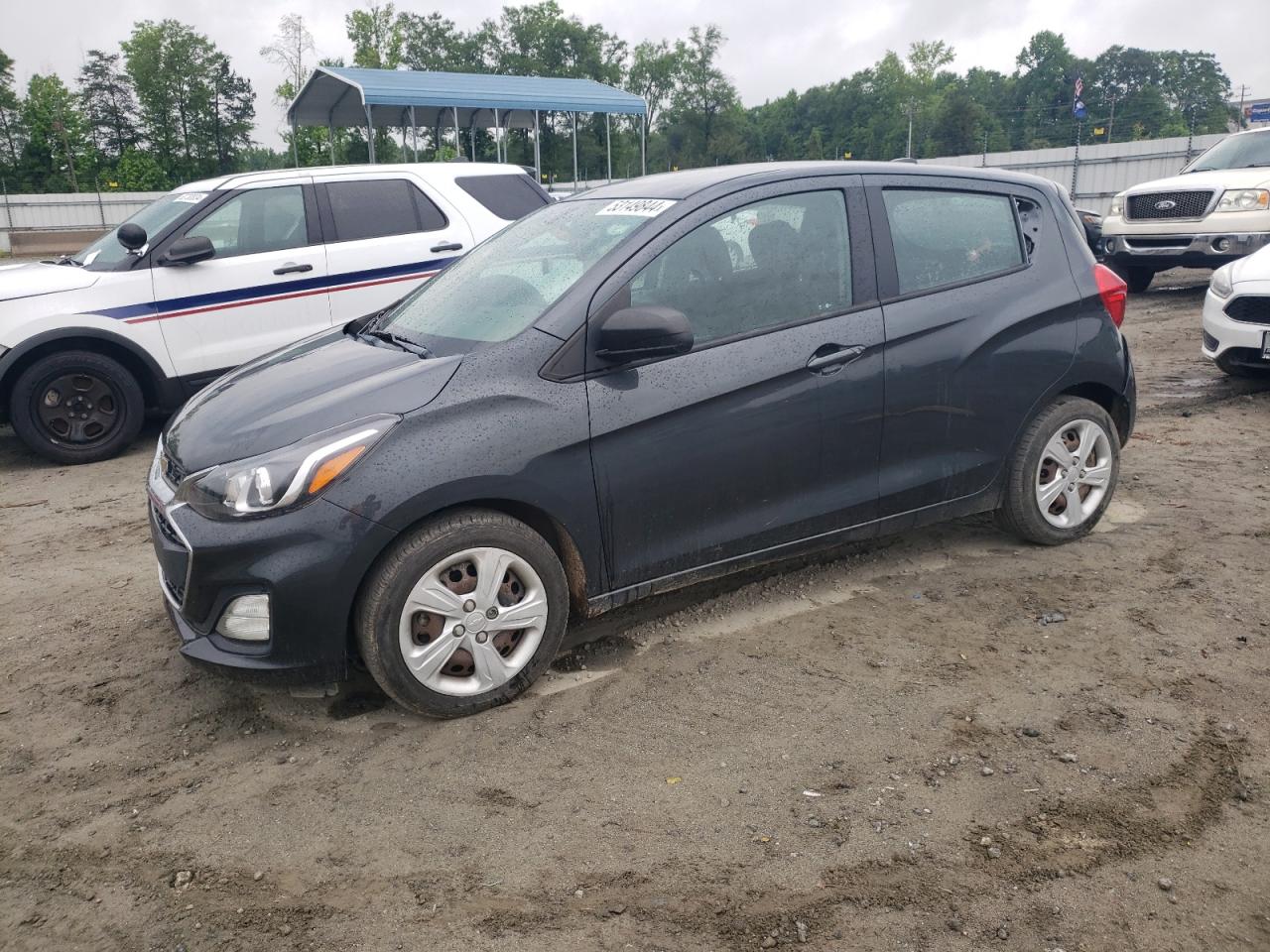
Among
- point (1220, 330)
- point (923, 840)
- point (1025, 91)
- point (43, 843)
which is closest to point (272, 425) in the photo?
point (43, 843)

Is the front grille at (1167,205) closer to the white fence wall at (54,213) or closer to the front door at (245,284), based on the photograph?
the front door at (245,284)

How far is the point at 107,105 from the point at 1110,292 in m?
67.7

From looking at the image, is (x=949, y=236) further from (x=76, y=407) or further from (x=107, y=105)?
(x=107, y=105)

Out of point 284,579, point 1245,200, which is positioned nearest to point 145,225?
point 284,579

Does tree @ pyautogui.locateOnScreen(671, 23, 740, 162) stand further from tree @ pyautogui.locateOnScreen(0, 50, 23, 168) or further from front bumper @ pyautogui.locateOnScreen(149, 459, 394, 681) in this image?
front bumper @ pyautogui.locateOnScreen(149, 459, 394, 681)

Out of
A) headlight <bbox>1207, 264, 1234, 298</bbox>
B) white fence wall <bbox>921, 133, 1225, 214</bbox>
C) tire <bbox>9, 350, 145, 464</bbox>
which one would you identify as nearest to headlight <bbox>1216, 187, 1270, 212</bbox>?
headlight <bbox>1207, 264, 1234, 298</bbox>

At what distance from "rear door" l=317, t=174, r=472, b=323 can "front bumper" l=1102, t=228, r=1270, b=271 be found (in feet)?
28.8

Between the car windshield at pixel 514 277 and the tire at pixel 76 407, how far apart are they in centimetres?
355

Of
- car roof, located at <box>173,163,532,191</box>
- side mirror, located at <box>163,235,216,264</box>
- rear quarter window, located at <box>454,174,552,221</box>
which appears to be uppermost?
car roof, located at <box>173,163,532,191</box>

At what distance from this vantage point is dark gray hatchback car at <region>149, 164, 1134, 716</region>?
320 centimetres

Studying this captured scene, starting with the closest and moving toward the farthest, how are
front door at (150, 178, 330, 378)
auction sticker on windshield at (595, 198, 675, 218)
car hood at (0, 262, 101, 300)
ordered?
auction sticker on windshield at (595, 198, 675, 218), car hood at (0, 262, 101, 300), front door at (150, 178, 330, 378)

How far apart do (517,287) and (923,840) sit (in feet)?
7.73

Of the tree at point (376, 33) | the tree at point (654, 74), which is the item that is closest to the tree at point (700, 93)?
the tree at point (654, 74)

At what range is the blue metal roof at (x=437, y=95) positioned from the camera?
803 inches
